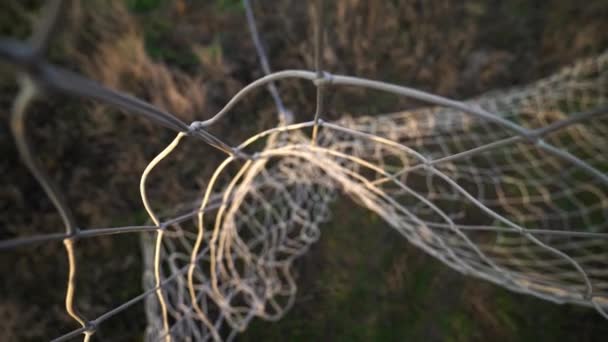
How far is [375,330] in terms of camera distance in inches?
41.9

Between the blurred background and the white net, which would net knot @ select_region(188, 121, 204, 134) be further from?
the blurred background

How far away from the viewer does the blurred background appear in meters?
1.07

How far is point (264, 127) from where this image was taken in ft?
4.28

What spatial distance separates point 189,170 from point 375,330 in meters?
0.74

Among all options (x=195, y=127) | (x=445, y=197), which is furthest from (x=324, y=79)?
(x=445, y=197)

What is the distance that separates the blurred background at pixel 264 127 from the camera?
107 centimetres

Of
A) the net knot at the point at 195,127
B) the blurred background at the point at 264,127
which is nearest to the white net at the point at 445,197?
the blurred background at the point at 264,127

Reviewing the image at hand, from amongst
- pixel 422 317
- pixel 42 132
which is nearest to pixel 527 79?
pixel 422 317

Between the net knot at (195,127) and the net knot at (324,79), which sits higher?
the net knot at (195,127)

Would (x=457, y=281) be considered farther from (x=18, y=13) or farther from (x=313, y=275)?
(x=18, y=13)

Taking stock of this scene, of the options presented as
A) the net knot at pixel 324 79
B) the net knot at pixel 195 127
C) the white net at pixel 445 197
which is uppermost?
the net knot at pixel 195 127

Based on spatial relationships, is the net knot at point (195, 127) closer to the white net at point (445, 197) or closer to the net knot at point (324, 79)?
the net knot at point (324, 79)

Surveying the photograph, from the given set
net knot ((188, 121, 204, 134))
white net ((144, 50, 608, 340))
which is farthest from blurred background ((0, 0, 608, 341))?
net knot ((188, 121, 204, 134))

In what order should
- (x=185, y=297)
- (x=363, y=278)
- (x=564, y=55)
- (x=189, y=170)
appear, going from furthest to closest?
(x=564, y=55)
(x=189, y=170)
(x=363, y=278)
(x=185, y=297)
